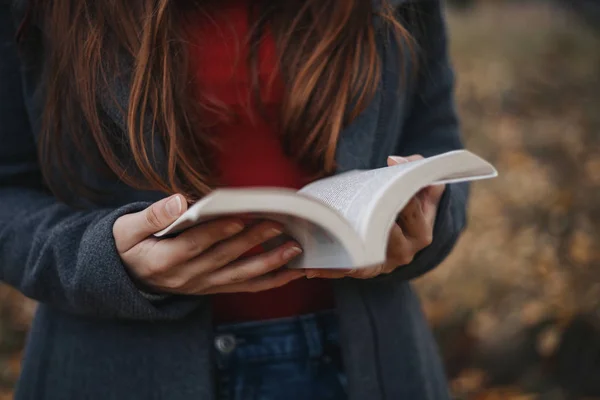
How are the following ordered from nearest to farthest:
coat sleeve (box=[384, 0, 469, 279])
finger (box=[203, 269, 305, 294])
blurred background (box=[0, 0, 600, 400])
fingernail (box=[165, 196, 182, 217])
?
fingernail (box=[165, 196, 182, 217]) → finger (box=[203, 269, 305, 294]) → coat sleeve (box=[384, 0, 469, 279]) → blurred background (box=[0, 0, 600, 400])

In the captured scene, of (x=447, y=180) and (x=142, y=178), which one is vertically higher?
(x=447, y=180)

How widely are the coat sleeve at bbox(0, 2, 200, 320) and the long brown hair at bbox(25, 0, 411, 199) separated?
2.4 inches

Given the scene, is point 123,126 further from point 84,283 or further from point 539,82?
point 539,82

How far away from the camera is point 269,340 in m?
0.97

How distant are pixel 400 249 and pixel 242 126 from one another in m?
0.28

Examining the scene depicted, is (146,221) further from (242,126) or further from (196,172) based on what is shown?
(242,126)

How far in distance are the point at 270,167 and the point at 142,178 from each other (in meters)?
0.17

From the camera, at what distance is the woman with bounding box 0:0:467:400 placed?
90 centimetres

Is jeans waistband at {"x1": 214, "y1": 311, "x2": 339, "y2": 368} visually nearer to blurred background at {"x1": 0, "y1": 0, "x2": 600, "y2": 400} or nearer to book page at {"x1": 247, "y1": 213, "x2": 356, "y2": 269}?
book page at {"x1": 247, "y1": 213, "x2": 356, "y2": 269}

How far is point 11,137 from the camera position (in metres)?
1.02

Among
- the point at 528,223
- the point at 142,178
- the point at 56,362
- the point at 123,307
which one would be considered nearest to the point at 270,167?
the point at 142,178

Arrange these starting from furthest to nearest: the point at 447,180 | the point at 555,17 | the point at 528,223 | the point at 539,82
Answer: the point at 555,17 < the point at 539,82 < the point at 528,223 < the point at 447,180

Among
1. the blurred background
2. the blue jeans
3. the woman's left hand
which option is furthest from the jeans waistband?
the blurred background

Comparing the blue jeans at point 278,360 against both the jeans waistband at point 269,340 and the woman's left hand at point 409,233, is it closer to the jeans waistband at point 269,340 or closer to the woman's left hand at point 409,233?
the jeans waistband at point 269,340
